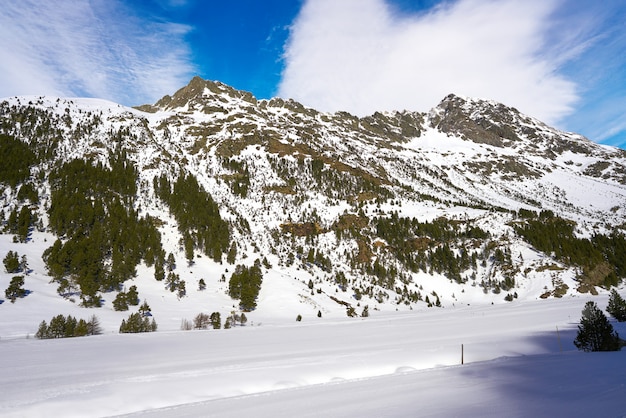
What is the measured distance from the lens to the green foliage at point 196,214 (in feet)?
197

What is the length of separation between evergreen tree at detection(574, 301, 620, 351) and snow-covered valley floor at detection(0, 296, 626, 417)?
233 centimetres

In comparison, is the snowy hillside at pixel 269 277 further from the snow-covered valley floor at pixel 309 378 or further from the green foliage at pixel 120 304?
the green foliage at pixel 120 304

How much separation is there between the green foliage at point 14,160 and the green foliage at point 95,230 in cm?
481

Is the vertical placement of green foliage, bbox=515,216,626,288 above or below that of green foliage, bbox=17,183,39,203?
below

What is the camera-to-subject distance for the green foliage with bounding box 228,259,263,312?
1656 inches

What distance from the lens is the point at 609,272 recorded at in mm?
53656

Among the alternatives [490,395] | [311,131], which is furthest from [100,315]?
[311,131]

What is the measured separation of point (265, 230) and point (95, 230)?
109 ft

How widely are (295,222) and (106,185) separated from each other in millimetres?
40339

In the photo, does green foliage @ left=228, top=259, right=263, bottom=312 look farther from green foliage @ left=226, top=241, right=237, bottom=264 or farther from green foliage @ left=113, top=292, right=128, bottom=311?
green foliage @ left=113, top=292, right=128, bottom=311

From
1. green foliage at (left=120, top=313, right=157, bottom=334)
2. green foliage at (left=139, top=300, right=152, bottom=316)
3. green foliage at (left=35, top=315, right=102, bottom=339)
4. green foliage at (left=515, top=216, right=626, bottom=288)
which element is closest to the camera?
green foliage at (left=35, top=315, right=102, bottom=339)

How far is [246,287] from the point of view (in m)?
42.8

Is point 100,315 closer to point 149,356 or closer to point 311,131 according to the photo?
point 149,356

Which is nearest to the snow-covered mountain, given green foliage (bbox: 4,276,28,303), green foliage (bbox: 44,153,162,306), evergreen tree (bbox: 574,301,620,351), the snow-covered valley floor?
green foliage (bbox: 44,153,162,306)
